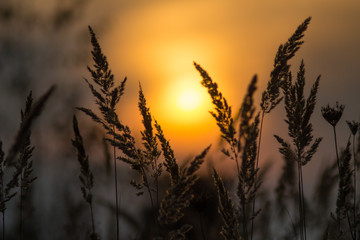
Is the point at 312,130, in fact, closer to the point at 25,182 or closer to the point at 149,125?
the point at 149,125

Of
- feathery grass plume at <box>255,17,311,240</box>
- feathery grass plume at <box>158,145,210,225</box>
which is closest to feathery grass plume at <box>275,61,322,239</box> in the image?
feathery grass plume at <box>255,17,311,240</box>

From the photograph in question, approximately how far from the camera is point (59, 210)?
4395 mm

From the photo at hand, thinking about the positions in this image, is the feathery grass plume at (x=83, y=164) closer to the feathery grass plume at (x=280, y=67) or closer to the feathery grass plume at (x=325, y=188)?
the feathery grass plume at (x=280, y=67)

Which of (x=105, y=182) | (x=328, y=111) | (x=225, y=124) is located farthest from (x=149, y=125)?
(x=105, y=182)

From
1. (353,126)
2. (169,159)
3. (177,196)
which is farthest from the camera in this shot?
(353,126)

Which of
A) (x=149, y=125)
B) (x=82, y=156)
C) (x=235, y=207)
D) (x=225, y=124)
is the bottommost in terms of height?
(x=235, y=207)

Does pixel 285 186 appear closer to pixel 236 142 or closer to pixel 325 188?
pixel 325 188

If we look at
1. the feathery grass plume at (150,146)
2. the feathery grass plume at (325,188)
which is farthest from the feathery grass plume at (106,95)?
the feathery grass plume at (325,188)

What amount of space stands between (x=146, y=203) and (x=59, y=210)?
0.70 m

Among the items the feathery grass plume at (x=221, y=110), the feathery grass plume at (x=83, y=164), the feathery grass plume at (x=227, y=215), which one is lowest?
the feathery grass plume at (x=227, y=215)

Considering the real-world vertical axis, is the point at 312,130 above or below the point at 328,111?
below

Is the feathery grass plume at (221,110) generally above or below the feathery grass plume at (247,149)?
above

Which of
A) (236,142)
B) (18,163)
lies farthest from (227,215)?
(18,163)

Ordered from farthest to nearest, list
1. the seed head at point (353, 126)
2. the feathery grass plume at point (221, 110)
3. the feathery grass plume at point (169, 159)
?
the seed head at point (353, 126), the feathery grass plume at point (169, 159), the feathery grass plume at point (221, 110)
